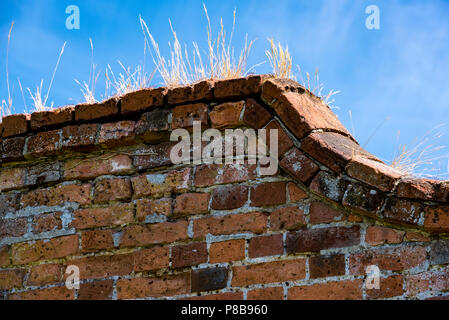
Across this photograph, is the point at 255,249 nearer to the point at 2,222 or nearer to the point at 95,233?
the point at 95,233

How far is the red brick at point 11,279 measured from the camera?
2.77m

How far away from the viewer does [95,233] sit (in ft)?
8.82

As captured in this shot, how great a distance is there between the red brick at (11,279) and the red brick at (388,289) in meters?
1.70

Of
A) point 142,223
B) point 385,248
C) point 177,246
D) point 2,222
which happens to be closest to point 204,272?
point 177,246

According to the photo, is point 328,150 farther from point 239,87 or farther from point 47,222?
point 47,222

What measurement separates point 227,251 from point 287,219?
30 cm

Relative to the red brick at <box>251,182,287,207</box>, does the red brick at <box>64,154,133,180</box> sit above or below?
above

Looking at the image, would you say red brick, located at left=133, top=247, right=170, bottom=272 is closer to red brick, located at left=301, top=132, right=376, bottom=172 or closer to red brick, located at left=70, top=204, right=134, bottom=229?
red brick, located at left=70, top=204, right=134, bottom=229

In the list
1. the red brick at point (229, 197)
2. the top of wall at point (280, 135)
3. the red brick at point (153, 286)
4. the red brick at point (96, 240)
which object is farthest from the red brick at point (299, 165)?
the red brick at point (96, 240)

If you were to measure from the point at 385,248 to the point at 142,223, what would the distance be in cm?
112

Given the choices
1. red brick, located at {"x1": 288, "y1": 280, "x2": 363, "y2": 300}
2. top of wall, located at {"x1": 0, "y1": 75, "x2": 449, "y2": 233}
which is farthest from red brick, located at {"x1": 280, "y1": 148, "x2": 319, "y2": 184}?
red brick, located at {"x1": 288, "y1": 280, "x2": 363, "y2": 300}

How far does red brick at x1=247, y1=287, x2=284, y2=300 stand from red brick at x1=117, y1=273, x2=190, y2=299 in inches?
11.6

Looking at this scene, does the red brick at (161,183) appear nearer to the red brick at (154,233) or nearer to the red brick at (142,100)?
the red brick at (154,233)

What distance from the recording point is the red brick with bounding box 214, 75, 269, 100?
2.62 meters
